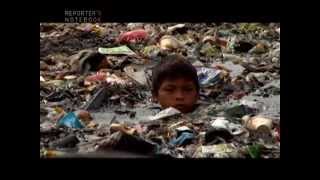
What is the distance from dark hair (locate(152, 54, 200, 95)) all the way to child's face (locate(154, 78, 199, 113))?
0.02 meters

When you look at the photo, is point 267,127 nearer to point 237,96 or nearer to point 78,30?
point 237,96

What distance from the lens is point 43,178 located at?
243cm

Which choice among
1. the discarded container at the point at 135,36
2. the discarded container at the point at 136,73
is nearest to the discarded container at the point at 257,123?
the discarded container at the point at 136,73

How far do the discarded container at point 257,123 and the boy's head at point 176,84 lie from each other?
0.96 ft

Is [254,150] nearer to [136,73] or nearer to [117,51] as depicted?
[136,73]

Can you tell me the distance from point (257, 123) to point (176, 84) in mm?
468

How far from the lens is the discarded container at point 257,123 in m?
2.34

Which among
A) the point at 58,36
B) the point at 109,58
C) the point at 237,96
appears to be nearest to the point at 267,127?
the point at 237,96

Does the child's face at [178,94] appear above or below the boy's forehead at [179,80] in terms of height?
below

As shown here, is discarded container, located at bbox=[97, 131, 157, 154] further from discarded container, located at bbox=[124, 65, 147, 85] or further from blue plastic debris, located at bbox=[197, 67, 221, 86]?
blue plastic debris, located at bbox=[197, 67, 221, 86]

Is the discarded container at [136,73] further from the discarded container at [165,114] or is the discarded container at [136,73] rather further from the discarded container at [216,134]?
the discarded container at [216,134]

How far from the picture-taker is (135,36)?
2.38 m

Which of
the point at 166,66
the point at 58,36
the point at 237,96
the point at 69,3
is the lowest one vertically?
the point at 237,96
